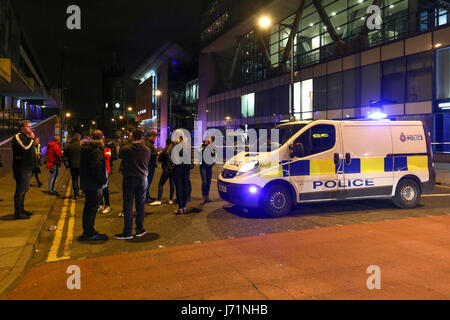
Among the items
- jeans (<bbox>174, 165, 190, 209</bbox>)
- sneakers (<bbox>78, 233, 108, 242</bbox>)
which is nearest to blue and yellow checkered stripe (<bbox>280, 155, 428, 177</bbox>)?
jeans (<bbox>174, 165, 190, 209</bbox>)

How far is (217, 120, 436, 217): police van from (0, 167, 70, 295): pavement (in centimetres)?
385

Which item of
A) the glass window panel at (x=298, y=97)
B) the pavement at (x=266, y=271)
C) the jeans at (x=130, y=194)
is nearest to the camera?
the pavement at (x=266, y=271)

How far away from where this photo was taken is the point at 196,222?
7344 millimetres

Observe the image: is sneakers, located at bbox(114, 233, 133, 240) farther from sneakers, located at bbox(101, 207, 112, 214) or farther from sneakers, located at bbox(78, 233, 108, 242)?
sneakers, located at bbox(101, 207, 112, 214)

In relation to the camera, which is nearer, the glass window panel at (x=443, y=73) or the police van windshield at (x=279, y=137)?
the police van windshield at (x=279, y=137)

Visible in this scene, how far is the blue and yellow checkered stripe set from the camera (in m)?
7.71

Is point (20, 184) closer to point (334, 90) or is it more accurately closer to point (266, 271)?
point (266, 271)

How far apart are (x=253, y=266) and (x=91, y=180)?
Answer: 3095 millimetres

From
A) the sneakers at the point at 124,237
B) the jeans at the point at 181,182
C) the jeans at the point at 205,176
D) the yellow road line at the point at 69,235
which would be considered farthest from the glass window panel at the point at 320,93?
the sneakers at the point at 124,237

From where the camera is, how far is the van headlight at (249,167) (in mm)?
7502

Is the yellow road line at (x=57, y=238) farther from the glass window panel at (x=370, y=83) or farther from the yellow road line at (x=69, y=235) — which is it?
the glass window panel at (x=370, y=83)

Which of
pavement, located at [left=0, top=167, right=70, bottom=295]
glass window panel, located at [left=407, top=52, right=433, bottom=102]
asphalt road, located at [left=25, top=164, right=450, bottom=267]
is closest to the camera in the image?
pavement, located at [left=0, top=167, right=70, bottom=295]

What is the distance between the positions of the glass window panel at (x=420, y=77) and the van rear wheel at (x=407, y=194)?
17.2 metres
